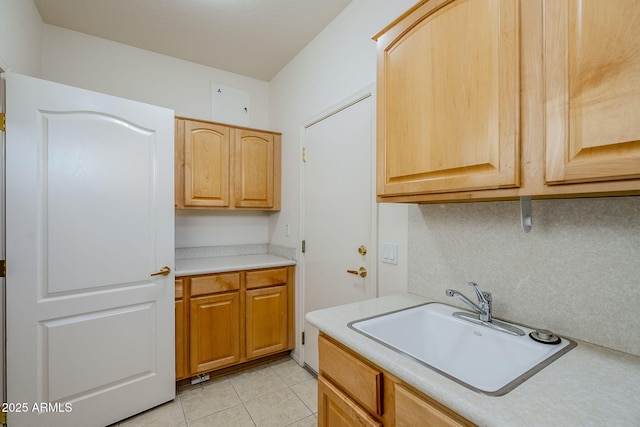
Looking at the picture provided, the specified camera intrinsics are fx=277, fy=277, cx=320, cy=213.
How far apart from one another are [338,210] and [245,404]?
1.49 m

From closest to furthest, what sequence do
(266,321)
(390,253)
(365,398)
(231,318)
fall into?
(365,398) < (390,253) < (231,318) < (266,321)

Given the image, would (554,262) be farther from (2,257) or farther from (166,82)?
(166,82)

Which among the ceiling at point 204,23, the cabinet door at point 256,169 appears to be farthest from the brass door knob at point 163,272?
the ceiling at point 204,23

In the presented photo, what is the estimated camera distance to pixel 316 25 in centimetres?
214

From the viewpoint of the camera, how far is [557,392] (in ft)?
2.15

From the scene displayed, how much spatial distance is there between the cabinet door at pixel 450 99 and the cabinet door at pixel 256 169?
1635 millimetres

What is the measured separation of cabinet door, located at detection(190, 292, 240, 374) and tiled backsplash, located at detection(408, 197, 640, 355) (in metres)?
1.60

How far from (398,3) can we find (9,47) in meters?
2.15

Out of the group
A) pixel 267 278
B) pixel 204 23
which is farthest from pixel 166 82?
pixel 267 278

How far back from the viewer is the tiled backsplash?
2.72 ft

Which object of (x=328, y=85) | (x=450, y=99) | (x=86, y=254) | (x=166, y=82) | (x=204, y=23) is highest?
(x=204, y=23)

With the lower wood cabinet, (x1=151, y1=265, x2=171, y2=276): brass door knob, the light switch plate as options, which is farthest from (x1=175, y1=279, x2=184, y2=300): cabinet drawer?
the light switch plate

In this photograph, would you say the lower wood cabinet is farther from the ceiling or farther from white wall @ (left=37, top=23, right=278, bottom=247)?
the ceiling

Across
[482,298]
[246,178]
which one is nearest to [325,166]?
[246,178]
